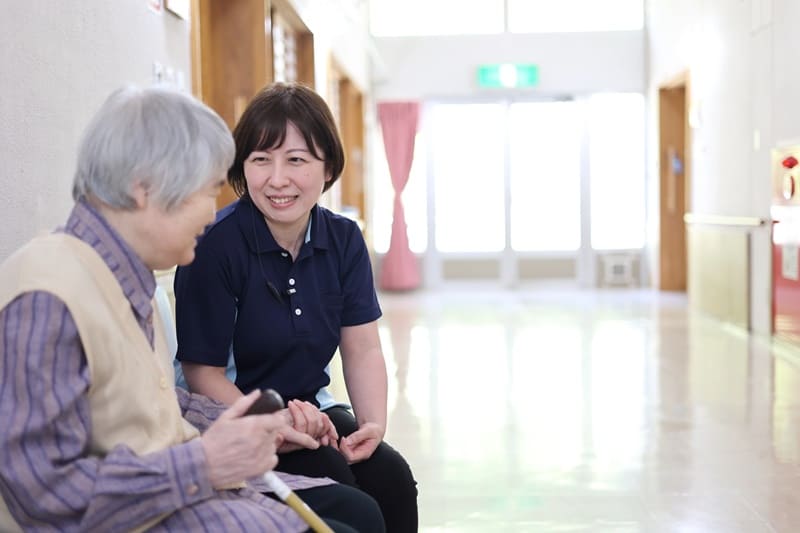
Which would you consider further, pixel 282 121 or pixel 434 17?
pixel 434 17

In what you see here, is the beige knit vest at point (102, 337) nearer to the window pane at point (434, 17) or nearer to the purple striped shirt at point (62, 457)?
the purple striped shirt at point (62, 457)

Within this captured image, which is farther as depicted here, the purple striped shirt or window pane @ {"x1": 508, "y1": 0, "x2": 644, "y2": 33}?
window pane @ {"x1": 508, "y1": 0, "x2": 644, "y2": 33}

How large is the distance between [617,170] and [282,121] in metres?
10.5

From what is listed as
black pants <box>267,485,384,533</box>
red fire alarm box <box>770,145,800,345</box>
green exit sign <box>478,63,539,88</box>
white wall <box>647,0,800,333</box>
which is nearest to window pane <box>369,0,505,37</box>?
green exit sign <box>478,63,539,88</box>

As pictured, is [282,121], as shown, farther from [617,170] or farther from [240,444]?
[617,170]

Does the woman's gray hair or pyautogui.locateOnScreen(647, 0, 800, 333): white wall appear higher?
pyautogui.locateOnScreen(647, 0, 800, 333): white wall

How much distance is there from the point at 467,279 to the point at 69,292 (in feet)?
36.3

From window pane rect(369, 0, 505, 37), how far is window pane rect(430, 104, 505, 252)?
95cm

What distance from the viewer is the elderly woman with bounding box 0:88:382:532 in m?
1.19

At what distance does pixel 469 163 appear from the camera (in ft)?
39.7

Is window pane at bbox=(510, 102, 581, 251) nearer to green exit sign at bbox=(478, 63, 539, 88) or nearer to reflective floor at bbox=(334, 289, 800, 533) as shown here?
green exit sign at bbox=(478, 63, 539, 88)

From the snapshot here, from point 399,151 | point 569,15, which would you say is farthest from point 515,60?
point 399,151

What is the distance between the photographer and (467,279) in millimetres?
12211

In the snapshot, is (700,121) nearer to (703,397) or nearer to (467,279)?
(467,279)
